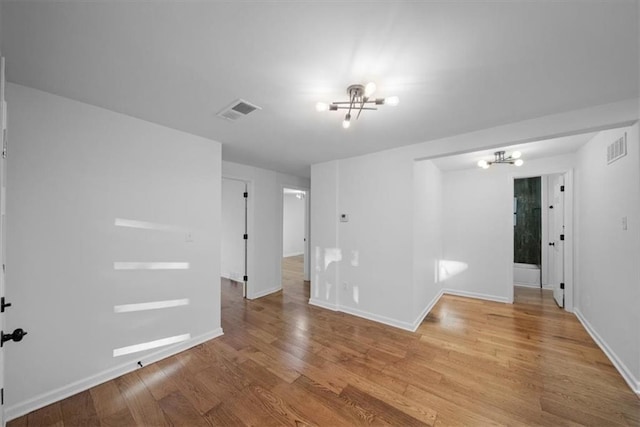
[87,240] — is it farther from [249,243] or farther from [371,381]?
[371,381]

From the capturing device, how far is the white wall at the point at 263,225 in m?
4.28

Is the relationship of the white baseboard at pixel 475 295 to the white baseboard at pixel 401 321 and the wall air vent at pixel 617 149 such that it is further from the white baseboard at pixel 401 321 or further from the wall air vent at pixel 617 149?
the wall air vent at pixel 617 149

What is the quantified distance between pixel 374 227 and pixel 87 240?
3151 mm

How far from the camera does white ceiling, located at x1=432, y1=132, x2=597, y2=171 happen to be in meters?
2.97

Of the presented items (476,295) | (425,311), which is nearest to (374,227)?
(425,311)

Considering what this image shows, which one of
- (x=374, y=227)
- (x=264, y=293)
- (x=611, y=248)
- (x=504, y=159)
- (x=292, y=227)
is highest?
(x=504, y=159)

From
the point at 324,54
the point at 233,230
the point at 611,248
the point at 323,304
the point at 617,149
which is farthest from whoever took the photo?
the point at 233,230

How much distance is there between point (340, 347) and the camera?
105 inches

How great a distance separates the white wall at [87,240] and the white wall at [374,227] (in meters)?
1.97

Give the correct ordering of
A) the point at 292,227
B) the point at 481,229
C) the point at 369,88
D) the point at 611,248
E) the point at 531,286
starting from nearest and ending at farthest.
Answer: the point at 369,88, the point at 611,248, the point at 481,229, the point at 531,286, the point at 292,227

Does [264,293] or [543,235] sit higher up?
[543,235]

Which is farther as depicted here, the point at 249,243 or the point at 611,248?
the point at 249,243

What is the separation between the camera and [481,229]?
432 centimetres

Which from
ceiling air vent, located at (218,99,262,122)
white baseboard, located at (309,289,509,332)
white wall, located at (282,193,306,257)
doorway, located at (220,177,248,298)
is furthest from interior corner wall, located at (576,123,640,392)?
white wall, located at (282,193,306,257)
